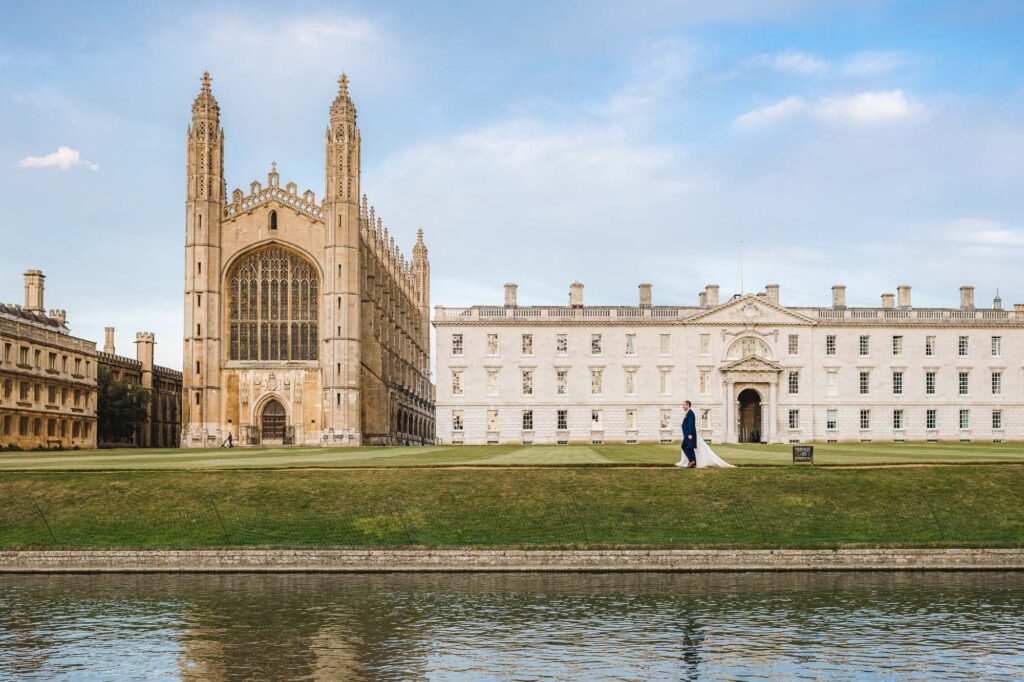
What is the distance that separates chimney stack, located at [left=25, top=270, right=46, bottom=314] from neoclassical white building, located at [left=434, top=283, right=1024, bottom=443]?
99.6 ft

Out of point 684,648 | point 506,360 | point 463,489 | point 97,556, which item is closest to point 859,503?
point 463,489

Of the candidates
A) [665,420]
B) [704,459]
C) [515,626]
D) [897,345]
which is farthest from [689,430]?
[897,345]

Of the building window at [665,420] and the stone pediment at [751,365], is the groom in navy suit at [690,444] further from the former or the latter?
the stone pediment at [751,365]

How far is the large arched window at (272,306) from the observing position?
229 ft

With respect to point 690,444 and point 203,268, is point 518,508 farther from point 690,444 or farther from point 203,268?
point 203,268

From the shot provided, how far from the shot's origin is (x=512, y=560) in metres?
24.3

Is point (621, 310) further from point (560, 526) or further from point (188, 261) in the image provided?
point (560, 526)

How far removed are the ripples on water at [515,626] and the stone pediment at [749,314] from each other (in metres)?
51.8

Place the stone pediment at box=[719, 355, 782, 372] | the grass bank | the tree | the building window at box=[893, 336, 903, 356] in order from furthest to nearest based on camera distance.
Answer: the tree → the building window at box=[893, 336, 903, 356] → the stone pediment at box=[719, 355, 782, 372] → the grass bank

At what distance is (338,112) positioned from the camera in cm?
7094

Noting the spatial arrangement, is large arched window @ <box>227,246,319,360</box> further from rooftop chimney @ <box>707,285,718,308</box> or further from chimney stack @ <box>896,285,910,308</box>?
chimney stack @ <box>896,285,910,308</box>

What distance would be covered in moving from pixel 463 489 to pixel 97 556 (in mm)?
9895

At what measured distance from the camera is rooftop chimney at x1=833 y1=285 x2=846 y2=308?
3071 inches

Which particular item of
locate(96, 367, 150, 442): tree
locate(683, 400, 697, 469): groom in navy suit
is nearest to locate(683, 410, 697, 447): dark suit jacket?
locate(683, 400, 697, 469): groom in navy suit
